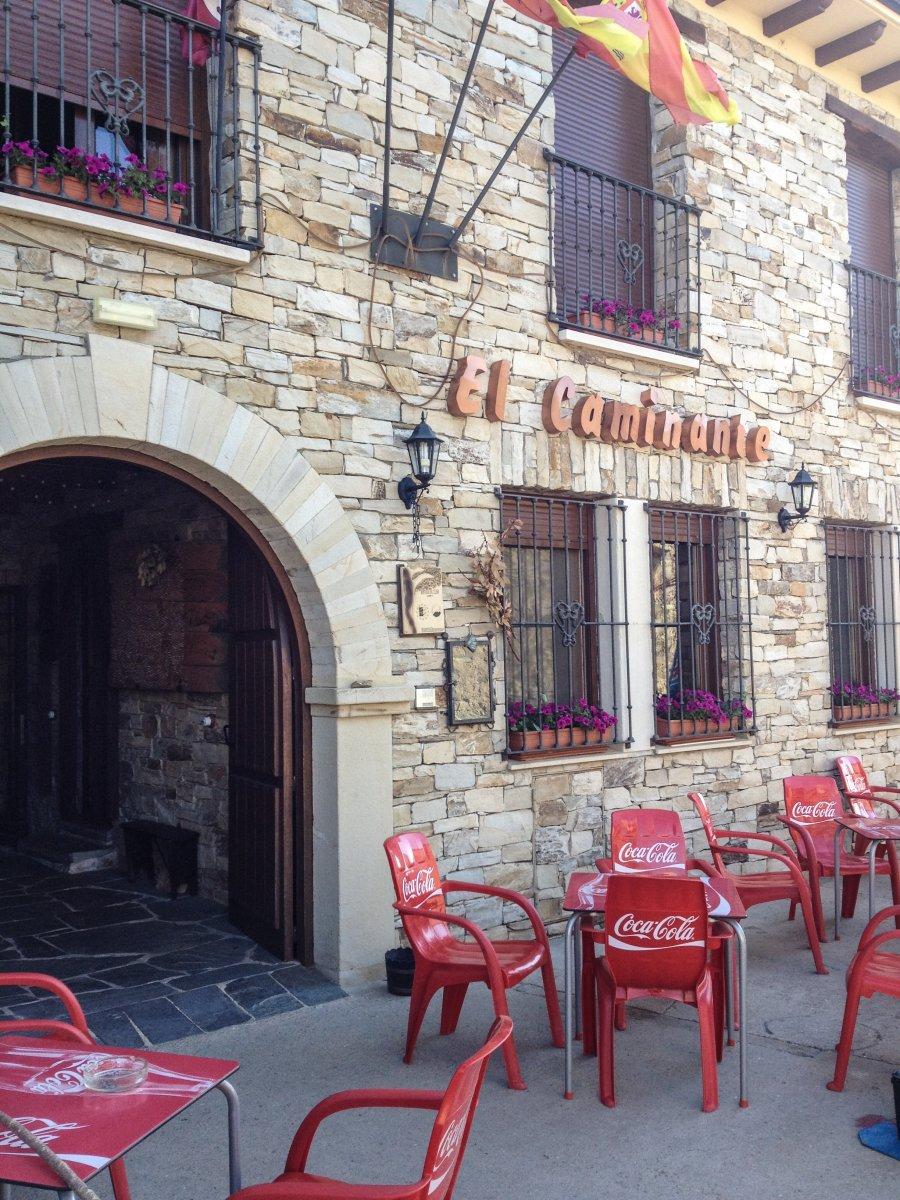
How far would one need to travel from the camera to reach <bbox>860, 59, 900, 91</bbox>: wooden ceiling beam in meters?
8.28

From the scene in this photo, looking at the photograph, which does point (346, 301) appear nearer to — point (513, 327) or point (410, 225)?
point (410, 225)

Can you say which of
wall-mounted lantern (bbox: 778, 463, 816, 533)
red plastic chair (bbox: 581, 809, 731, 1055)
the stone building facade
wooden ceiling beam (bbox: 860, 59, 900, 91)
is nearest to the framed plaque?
the stone building facade

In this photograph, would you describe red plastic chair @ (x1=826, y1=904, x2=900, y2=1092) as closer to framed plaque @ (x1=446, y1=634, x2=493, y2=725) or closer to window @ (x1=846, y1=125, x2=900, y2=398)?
framed plaque @ (x1=446, y1=634, x2=493, y2=725)

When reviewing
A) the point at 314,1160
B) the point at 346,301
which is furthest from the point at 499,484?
the point at 314,1160

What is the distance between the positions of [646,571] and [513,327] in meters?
1.74

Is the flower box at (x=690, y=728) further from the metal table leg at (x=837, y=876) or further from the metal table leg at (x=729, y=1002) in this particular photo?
the metal table leg at (x=729, y=1002)

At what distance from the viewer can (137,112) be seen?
4.94 meters

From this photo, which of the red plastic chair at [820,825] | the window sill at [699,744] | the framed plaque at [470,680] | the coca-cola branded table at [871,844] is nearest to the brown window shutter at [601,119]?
the framed plaque at [470,680]

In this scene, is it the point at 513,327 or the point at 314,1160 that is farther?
the point at 513,327

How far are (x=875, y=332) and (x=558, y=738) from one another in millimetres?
5037

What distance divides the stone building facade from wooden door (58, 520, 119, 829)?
3213mm

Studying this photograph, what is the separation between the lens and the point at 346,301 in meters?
5.13

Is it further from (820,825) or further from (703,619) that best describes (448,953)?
(703,619)

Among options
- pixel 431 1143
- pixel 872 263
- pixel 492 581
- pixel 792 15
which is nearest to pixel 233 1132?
pixel 431 1143
